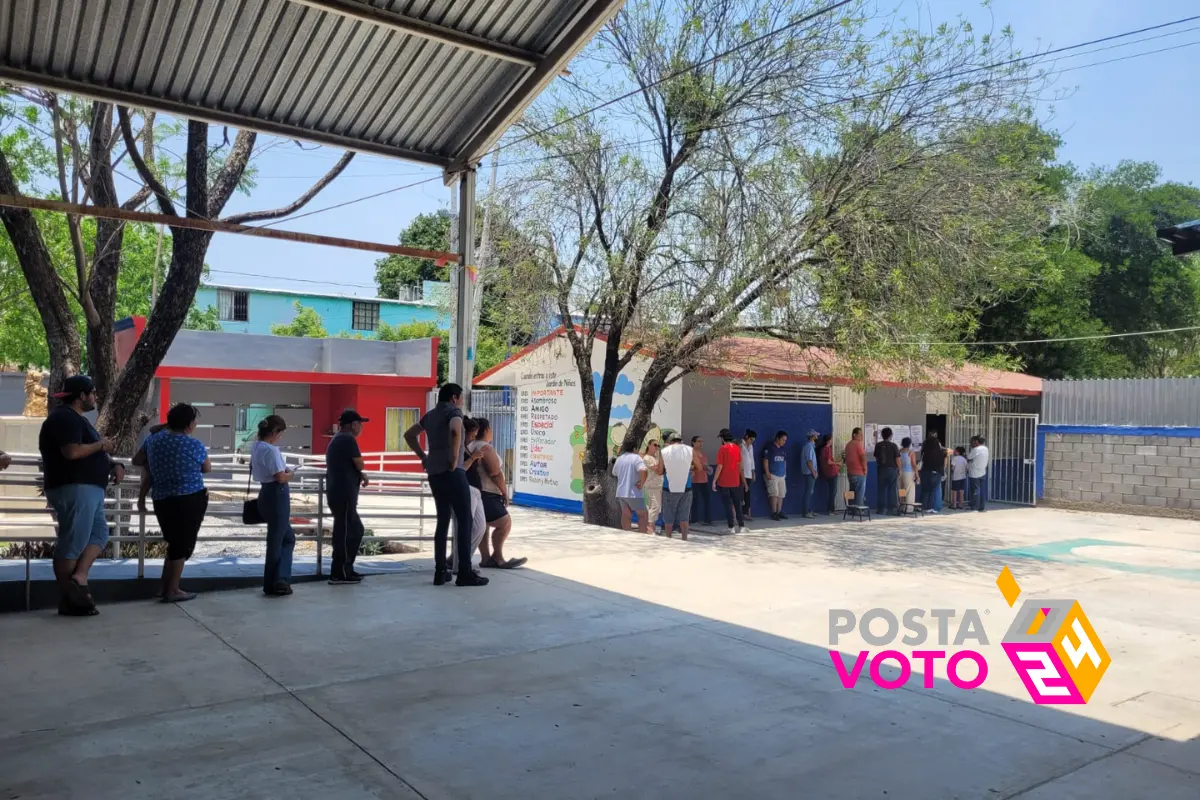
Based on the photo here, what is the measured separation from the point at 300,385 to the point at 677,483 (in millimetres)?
18773

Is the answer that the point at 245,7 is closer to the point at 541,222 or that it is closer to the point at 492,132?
the point at 492,132

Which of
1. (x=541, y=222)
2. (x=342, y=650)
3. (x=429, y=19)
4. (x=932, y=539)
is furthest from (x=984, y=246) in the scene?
(x=342, y=650)

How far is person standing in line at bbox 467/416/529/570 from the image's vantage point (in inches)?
340

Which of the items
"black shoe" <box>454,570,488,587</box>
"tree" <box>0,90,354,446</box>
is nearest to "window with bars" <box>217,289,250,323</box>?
"tree" <box>0,90,354,446</box>

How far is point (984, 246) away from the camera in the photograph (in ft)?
37.2

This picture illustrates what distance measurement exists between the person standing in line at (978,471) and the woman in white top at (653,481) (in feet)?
26.4

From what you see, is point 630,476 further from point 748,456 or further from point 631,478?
point 748,456

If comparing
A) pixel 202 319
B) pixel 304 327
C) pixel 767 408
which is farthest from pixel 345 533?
pixel 304 327

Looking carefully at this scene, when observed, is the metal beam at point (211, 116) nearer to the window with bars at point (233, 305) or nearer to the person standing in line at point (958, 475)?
the person standing in line at point (958, 475)

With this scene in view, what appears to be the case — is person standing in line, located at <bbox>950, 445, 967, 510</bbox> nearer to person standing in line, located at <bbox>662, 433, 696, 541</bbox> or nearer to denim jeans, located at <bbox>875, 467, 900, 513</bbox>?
denim jeans, located at <bbox>875, 467, 900, 513</bbox>

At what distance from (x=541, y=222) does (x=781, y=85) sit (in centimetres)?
362

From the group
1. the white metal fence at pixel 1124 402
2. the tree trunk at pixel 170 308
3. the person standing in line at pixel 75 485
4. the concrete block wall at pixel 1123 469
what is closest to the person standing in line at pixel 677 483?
the tree trunk at pixel 170 308

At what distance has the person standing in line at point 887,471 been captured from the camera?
1730 cm

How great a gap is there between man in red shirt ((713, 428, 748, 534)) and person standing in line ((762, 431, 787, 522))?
169cm
